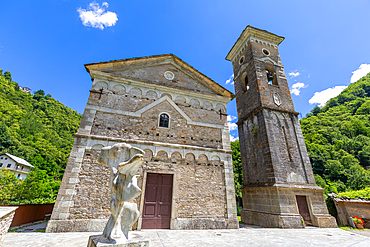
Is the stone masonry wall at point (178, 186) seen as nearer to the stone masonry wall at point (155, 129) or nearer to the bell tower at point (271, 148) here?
the stone masonry wall at point (155, 129)

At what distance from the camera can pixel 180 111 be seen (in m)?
9.03

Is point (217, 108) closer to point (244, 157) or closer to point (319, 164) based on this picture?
point (244, 157)

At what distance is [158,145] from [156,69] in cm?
481

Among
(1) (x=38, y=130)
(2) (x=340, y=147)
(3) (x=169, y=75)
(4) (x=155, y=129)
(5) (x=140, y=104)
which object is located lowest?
(4) (x=155, y=129)

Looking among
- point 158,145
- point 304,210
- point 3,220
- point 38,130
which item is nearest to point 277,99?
point 304,210

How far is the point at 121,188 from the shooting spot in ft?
10.8

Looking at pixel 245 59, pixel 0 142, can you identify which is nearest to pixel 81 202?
pixel 245 59

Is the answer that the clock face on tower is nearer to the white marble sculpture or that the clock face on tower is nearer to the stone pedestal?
the white marble sculpture

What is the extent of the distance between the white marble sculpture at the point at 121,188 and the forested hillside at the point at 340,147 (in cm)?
1756

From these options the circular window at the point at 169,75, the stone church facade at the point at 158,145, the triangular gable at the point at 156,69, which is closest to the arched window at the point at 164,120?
the stone church facade at the point at 158,145

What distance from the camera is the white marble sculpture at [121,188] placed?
3168 mm

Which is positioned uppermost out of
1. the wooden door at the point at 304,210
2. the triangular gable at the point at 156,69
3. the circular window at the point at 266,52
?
the circular window at the point at 266,52

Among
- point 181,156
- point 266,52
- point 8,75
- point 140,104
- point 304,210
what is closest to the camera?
point 181,156

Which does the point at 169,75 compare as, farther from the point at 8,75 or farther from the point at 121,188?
the point at 8,75
